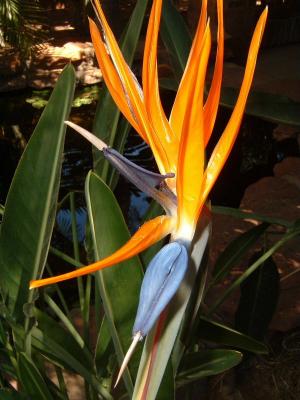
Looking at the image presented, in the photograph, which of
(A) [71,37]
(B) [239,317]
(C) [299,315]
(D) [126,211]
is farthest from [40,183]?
(A) [71,37]

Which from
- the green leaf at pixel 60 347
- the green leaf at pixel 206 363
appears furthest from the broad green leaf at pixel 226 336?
the green leaf at pixel 60 347

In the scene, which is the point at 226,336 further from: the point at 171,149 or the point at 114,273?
the point at 171,149

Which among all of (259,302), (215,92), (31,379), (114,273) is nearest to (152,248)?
(114,273)

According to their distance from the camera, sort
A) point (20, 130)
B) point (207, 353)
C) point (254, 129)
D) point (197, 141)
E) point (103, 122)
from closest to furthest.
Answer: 1. point (197, 141)
2. point (207, 353)
3. point (103, 122)
4. point (20, 130)
5. point (254, 129)

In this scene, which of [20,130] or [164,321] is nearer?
[164,321]

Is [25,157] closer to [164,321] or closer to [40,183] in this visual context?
[40,183]

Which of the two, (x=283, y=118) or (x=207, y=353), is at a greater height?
(x=283, y=118)

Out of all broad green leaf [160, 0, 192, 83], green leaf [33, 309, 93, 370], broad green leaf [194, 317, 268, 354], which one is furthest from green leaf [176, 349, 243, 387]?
broad green leaf [160, 0, 192, 83]
